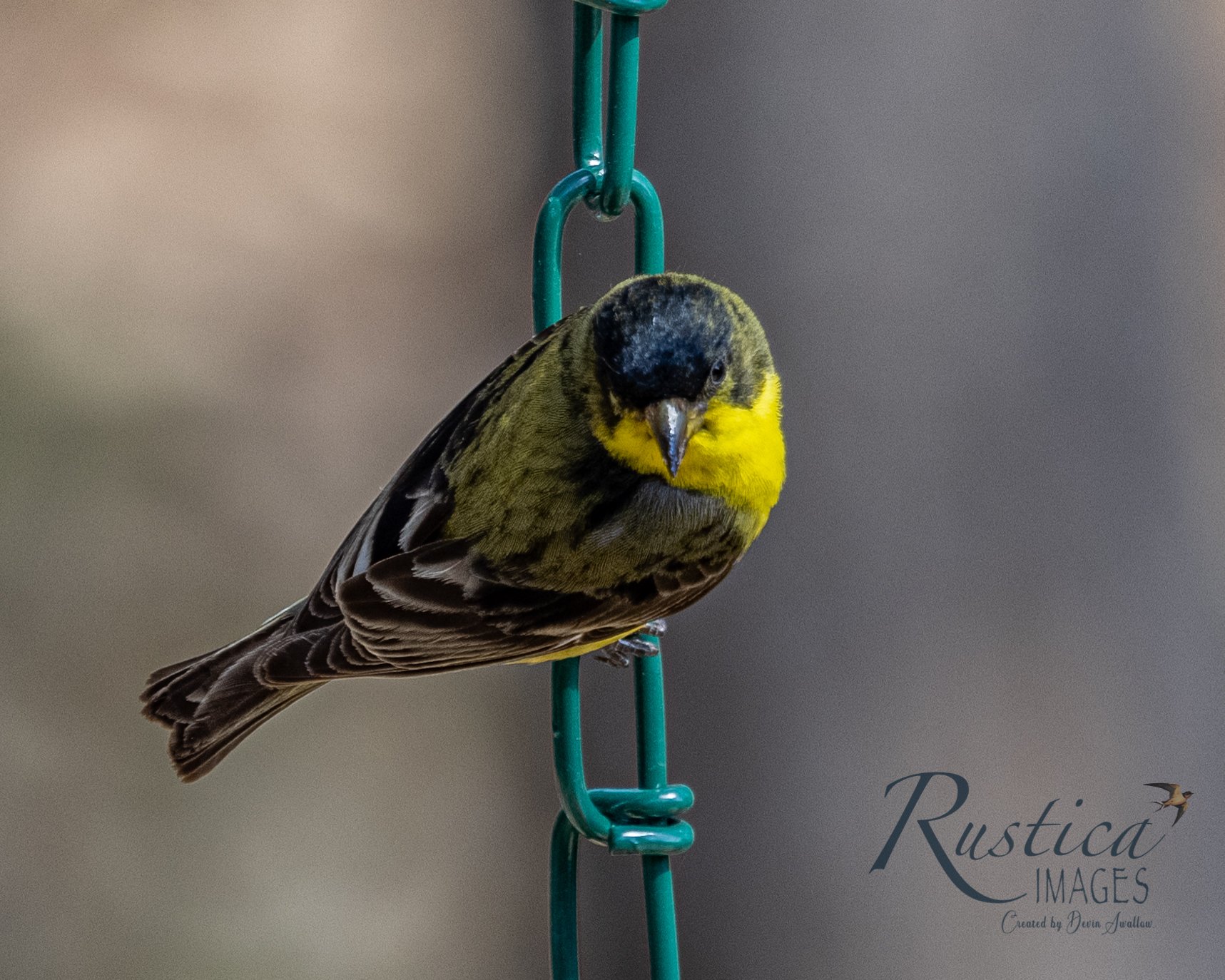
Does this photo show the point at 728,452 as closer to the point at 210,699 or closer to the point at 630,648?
the point at 630,648

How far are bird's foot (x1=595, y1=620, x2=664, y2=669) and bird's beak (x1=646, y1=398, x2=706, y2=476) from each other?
306 millimetres

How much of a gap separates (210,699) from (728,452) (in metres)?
1.00

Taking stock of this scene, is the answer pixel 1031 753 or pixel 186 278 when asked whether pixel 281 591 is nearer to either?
pixel 186 278

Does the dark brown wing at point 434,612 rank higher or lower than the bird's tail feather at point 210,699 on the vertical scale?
higher

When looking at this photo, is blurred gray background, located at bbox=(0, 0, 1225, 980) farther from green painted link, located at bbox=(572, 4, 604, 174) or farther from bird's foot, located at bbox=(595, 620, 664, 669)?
green painted link, located at bbox=(572, 4, 604, 174)

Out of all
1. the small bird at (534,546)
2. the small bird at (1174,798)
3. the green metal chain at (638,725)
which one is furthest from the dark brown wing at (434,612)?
the small bird at (1174,798)

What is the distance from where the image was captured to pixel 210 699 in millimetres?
2830

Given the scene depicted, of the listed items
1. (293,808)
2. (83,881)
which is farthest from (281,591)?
(83,881)

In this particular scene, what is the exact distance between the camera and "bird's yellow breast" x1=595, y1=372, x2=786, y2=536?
2670mm

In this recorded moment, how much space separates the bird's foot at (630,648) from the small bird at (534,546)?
0.04 feet

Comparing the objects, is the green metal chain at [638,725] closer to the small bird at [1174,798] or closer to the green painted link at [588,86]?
the green painted link at [588,86]

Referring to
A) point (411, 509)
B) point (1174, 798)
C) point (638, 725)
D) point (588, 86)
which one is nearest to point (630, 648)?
point (638, 725)

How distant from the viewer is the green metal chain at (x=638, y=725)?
92.9 inches

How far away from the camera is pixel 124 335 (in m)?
5.75
